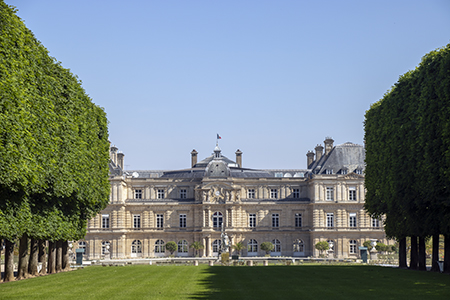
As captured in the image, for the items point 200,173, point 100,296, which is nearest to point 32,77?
point 100,296

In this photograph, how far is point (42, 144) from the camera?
97.5 ft

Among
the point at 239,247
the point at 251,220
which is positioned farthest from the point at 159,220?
the point at 251,220

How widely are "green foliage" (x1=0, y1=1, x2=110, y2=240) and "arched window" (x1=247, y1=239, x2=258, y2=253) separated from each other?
41.9 m

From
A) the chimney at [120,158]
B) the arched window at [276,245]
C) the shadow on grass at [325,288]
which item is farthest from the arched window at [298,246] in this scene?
the shadow on grass at [325,288]

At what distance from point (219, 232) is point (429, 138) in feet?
168

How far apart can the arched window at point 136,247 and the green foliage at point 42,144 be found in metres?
41.2

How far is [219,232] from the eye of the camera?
81.6m

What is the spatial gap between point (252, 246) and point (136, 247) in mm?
15600

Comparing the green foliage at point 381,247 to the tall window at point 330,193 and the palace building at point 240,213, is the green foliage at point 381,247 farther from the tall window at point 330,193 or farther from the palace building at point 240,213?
the tall window at point 330,193

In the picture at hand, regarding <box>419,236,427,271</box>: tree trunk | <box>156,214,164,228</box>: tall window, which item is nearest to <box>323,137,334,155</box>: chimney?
<box>156,214,164,228</box>: tall window

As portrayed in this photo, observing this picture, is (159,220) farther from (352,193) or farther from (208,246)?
(352,193)

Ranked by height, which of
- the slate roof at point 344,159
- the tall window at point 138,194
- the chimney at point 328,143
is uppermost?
the chimney at point 328,143

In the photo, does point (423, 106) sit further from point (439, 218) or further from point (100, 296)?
point (100, 296)

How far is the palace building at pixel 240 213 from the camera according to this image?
266 ft
